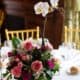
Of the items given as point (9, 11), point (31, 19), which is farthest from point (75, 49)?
point (9, 11)

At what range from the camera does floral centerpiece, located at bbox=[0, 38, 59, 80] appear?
4.74 ft

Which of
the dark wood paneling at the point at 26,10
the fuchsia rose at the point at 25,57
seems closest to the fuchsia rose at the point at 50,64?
the fuchsia rose at the point at 25,57

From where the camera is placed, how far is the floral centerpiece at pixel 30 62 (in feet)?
4.74

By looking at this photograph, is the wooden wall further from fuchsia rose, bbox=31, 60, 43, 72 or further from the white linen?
fuchsia rose, bbox=31, 60, 43, 72

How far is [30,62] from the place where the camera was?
148 centimetres

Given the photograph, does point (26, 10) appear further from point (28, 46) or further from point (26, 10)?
point (28, 46)

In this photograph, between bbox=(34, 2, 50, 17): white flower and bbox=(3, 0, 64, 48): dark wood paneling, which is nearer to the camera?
bbox=(34, 2, 50, 17): white flower

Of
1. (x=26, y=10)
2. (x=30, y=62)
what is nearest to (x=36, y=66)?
(x=30, y=62)

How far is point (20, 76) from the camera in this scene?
1.45 meters

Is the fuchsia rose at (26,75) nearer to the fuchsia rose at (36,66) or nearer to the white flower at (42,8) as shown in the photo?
the fuchsia rose at (36,66)

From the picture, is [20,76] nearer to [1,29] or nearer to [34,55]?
[34,55]

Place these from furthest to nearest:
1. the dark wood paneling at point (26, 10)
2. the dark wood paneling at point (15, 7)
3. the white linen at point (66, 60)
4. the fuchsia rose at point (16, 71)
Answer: the dark wood paneling at point (15, 7) < the dark wood paneling at point (26, 10) < the white linen at point (66, 60) < the fuchsia rose at point (16, 71)

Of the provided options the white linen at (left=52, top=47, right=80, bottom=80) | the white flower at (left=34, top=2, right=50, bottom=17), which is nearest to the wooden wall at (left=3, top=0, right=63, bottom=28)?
the white linen at (left=52, top=47, right=80, bottom=80)

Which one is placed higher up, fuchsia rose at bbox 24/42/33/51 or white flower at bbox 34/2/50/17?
white flower at bbox 34/2/50/17
